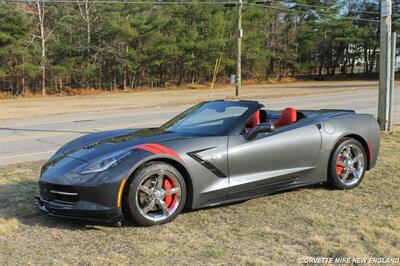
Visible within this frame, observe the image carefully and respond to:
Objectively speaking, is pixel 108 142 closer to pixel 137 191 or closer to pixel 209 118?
pixel 137 191

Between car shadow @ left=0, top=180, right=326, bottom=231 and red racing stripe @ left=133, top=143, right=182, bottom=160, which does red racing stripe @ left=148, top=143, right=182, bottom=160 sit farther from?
car shadow @ left=0, top=180, right=326, bottom=231

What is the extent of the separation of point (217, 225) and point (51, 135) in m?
9.58

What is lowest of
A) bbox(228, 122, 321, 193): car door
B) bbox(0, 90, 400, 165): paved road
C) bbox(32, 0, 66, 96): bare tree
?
bbox(0, 90, 400, 165): paved road

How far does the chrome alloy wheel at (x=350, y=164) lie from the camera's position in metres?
6.31

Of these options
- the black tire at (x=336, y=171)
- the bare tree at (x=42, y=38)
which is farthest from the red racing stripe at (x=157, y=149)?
the bare tree at (x=42, y=38)

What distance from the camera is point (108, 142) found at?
18.1 feet

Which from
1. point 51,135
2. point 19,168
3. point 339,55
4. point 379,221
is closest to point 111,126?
point 51,135

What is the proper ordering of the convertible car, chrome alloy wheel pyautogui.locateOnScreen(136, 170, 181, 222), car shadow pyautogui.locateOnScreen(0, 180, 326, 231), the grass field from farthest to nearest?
car shadow pyautogui.locateOnScreen(0, 180, 326, 231) → chrome alloy wheel pyautogui.locateOnScreen(136, 170, 181, 222) → the convertible car → the grass field

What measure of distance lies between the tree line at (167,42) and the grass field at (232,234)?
24725mm

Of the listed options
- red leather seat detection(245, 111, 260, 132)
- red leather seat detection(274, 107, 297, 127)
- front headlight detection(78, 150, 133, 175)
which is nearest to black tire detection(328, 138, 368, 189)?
red leather seat detection(274, 107, 297, 127)

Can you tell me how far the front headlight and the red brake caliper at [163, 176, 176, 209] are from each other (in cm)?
45

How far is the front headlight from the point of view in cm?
479

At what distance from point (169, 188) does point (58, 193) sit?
3.52 ft

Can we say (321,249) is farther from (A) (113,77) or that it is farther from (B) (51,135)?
(A) (113,77)
